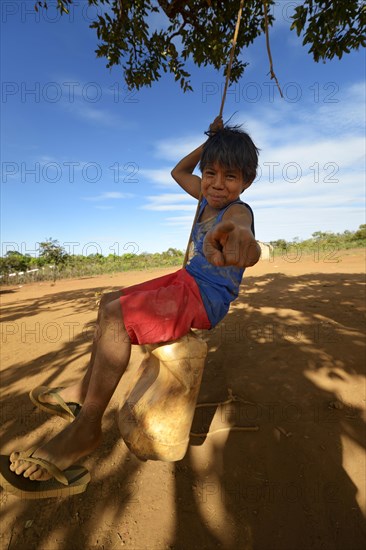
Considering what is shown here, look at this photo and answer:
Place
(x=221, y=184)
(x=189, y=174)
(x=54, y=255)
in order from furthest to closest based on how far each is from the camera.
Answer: (x=54, y=255) → (x=189, y=174) → (x=221, y=184)

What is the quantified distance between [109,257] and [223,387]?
35.0 m

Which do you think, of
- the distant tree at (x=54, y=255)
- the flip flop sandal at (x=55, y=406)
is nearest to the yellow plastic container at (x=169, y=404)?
the flip flop sandal at (x=55, y=406)

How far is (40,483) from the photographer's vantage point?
4.71 feet

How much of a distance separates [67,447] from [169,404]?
0.56 meters

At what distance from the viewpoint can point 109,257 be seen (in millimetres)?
36500

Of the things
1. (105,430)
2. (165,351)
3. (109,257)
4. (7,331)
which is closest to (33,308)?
(7,331)

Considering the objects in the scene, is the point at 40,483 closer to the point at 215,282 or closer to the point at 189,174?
the point at 215,282

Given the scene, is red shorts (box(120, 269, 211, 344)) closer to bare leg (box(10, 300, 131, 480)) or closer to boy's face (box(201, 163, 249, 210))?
bare leg (box(10, 300, 131, 480))

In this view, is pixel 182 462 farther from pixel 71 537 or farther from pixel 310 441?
pixel 310 441

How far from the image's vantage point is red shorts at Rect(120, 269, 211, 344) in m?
1.46

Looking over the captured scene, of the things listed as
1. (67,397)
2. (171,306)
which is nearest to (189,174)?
(171,306)

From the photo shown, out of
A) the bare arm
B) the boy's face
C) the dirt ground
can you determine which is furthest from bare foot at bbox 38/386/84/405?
the bare arm

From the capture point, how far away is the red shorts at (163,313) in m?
1.46

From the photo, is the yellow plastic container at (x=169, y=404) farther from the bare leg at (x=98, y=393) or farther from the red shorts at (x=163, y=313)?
the bare leg at (x=98, y=393)
